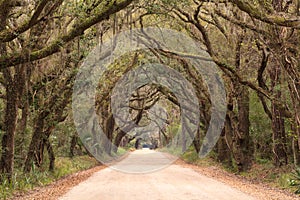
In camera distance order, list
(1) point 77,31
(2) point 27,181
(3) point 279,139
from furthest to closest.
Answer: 1. (3) point 279,139
2. (2) point 27,181
3. (1) point 77,31

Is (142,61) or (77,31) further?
(142,61)

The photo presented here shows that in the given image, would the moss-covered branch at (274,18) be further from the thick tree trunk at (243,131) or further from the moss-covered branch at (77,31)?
the thick tree trunk at (243,131)

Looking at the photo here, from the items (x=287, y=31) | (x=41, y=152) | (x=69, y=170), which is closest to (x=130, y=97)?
(x=69, y=170)

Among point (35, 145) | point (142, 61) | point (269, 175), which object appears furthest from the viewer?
point (142, 61)

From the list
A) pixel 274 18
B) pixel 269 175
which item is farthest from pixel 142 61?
pixel 274 18

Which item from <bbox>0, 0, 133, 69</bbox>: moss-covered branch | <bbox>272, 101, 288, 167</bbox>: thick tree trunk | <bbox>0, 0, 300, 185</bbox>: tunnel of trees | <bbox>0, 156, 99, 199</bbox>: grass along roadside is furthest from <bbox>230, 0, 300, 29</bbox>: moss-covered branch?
<bbox>0, 156, 99, 199</bbox>: grass along roadside

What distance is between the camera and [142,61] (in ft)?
87.6

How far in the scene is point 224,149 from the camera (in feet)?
82.7

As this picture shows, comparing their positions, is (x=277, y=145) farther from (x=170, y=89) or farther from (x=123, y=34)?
(x=170, y=89)

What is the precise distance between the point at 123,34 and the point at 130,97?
53.9 feet

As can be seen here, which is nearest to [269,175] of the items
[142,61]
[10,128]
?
[10,128]

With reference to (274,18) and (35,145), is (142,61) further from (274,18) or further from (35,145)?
(274,18)

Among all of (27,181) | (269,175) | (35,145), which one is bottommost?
(269,175)

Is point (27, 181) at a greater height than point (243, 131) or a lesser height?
lesser
